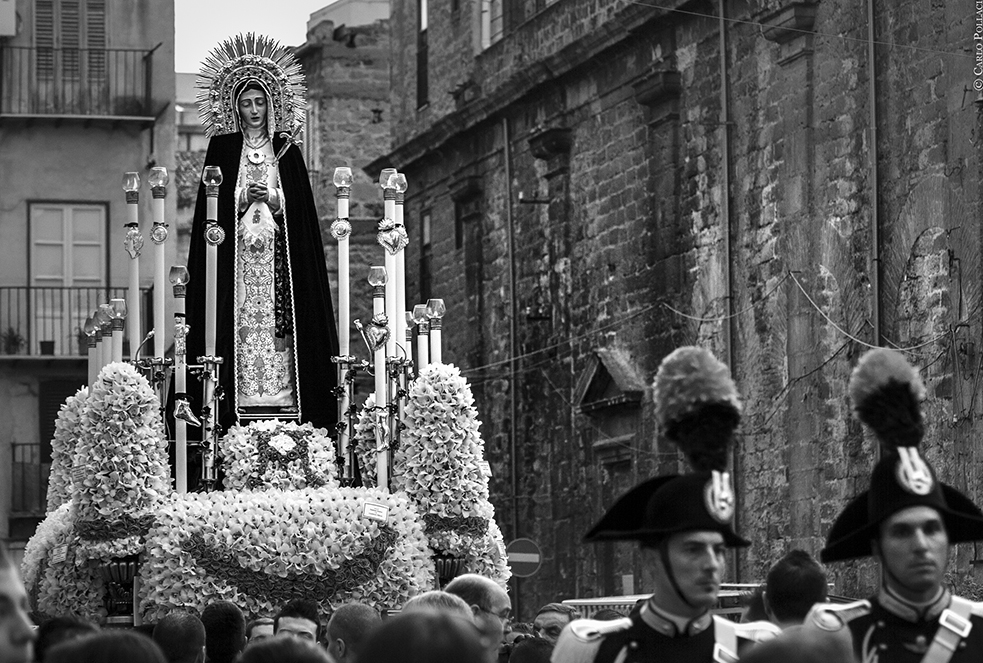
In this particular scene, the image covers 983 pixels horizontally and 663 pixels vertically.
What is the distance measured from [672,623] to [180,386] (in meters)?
7.77

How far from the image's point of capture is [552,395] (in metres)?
29.4

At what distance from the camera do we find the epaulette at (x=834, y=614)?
18.2 feet

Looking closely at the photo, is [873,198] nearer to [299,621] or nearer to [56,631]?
[299,621]

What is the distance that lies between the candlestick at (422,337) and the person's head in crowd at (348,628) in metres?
5.47

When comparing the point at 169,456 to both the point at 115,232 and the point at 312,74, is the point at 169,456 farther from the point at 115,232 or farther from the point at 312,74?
the point at 312,74

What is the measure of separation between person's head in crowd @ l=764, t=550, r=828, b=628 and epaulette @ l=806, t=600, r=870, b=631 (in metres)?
0.94

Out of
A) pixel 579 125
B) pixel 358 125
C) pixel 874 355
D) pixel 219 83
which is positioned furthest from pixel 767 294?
pixel 358 125

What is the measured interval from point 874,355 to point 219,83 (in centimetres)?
906

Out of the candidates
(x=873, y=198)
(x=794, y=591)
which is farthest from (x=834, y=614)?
(x=873, y=198)

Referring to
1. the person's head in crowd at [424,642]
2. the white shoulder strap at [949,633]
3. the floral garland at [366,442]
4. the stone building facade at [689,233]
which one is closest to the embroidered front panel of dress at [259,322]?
the floral garland at [366,442]

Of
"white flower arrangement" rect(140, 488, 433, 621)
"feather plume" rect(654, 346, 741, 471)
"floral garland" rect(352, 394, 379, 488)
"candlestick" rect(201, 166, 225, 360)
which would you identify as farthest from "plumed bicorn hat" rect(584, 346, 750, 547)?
"candlestick" rect(201, 166, 225, 360)

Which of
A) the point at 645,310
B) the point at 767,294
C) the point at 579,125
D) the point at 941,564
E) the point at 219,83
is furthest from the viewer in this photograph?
the point at 579,125

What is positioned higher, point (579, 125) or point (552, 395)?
point (579, 125)

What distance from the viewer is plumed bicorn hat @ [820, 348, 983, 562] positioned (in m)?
5.72
